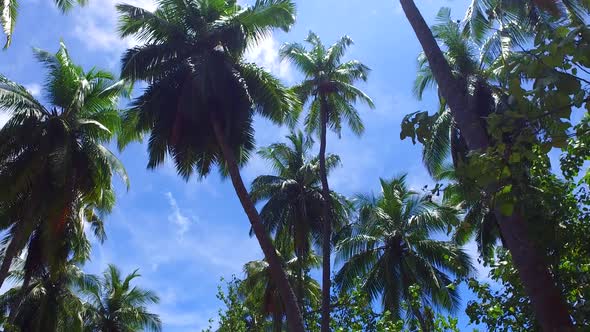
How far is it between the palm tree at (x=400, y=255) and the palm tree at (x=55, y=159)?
372 inches

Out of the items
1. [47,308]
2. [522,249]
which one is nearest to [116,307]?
[47,308]

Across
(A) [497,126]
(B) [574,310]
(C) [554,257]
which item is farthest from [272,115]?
(A) [497,126]

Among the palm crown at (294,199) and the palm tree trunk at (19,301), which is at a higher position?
the palm crown at (294,199)

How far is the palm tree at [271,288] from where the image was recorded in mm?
25656

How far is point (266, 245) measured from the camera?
14.6 m

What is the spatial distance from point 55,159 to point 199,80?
195 inches

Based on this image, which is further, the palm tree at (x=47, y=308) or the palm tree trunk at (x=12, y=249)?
the palm tree at (x=47, y=308)

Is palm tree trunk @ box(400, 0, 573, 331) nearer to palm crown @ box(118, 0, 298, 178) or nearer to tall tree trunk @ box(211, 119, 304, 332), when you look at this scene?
tall tree trunk @ box(211, 119, 304, 332)

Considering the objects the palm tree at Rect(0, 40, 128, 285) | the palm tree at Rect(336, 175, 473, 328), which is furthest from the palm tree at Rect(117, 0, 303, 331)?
the palm tree at Rect(336, 175, 473, 328)

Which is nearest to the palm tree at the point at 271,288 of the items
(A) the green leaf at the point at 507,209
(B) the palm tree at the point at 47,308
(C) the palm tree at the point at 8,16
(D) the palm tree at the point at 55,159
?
(B) the palm tree at the point at 47,308

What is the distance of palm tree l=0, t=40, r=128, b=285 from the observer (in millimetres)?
18328

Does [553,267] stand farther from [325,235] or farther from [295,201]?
[295,201]

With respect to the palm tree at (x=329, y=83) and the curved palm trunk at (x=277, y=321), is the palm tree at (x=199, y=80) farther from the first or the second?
the curved palm trunk at (x=277, y=321)

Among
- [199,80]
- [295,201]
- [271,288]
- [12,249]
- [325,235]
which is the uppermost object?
[295,201]
